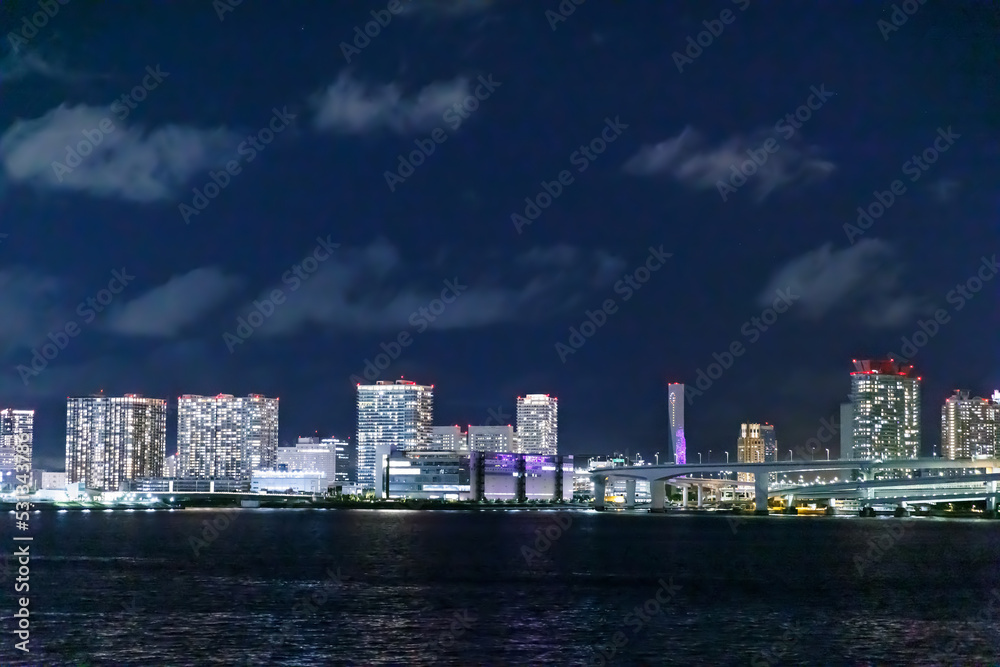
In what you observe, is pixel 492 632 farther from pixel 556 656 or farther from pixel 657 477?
pixel 657 477

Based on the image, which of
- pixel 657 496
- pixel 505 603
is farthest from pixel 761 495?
pixel 505 603

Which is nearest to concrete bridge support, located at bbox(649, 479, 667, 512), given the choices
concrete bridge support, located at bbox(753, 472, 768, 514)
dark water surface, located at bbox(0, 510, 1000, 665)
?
concrete bridge support, located at bbox(753, 472, 768, 514)

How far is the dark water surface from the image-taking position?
40.3 m

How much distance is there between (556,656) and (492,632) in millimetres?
5209

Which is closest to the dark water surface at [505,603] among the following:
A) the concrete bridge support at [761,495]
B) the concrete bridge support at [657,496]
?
the concrete bridge support at [761,495]

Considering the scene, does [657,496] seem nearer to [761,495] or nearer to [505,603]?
[761,495]

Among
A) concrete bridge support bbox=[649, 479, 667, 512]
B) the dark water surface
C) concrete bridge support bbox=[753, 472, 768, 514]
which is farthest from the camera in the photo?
concrete bridge support bbox=[649, 479, 667, 512]

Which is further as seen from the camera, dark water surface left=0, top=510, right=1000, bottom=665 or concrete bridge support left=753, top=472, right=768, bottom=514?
concrete bridge support left=753, top=472, right=768, bottom=514

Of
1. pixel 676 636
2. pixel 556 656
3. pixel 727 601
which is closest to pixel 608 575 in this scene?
pixel 727 601

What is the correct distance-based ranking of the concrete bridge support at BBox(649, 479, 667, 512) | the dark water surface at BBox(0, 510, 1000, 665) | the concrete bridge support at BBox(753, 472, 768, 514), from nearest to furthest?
the dark water surface at BBox(0, 510, 1000, 665), the concrete bridge support at BBox(753, 472, 768, 514), the concrete bridge support at BBox(649, 479, 667, 512)

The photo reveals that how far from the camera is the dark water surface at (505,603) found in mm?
40312

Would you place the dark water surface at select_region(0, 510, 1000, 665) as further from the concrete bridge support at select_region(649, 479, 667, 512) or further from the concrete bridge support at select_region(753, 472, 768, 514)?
the concrete bridge support at select_region(649, 479, 667, 512)

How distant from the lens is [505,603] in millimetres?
53594

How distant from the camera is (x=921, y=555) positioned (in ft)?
295
